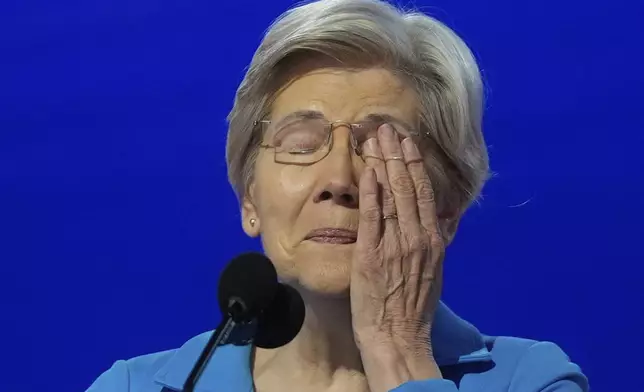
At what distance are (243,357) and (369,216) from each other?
41cm

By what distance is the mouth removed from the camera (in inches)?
60.7

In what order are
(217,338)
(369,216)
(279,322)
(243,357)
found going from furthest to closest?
(243,357) < (369,216) < (279,322) < (217,338)

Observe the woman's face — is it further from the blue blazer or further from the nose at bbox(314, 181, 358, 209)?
the blue blazer

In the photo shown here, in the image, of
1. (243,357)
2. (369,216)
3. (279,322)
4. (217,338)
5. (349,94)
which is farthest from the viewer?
(243,357)

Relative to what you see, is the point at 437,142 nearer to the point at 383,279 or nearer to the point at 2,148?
the point at 383,279

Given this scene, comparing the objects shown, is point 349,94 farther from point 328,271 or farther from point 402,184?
point 328,271

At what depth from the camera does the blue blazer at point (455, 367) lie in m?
1.62

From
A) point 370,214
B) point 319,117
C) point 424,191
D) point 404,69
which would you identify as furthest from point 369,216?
point 404,69

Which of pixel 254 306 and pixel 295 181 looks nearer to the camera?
pixel 254 306

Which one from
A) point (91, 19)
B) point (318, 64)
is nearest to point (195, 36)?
point (91, 19)

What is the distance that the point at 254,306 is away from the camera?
3.86 ft

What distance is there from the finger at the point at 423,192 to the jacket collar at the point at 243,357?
25cm

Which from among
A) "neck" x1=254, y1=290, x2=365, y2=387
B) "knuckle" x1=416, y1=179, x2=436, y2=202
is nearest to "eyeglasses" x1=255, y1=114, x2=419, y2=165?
"knuckle" x1=416, y1=179, x2=436, y2=202

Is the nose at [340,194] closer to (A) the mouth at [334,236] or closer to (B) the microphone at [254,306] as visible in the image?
(A) the mouth at [334,236]
